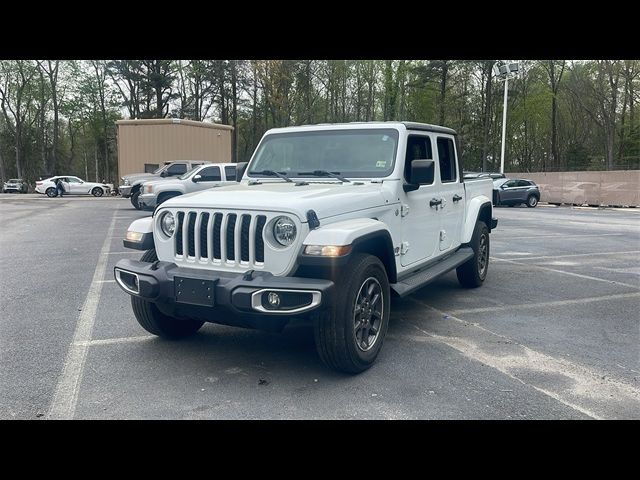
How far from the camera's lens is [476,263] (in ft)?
23.7

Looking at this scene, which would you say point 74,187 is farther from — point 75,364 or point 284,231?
point 284,231

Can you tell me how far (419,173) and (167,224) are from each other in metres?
2.29

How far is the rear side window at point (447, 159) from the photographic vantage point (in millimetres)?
6266

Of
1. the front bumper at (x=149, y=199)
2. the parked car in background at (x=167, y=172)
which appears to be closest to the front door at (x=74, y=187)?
the parked car in background at (x=167, y=172)

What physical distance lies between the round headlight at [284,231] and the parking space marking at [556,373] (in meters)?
1.95

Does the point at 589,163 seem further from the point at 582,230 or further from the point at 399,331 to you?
the point at 399,331

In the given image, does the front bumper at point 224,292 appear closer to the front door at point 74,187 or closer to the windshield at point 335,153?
the windshield at point 335,153

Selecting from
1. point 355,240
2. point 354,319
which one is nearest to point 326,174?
point 355,240

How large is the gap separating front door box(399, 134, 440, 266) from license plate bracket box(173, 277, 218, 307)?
78.4 inches

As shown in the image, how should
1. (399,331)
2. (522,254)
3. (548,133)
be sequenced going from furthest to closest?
(548,133) → (522,254) → (399,331)

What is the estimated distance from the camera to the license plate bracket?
150 inches
